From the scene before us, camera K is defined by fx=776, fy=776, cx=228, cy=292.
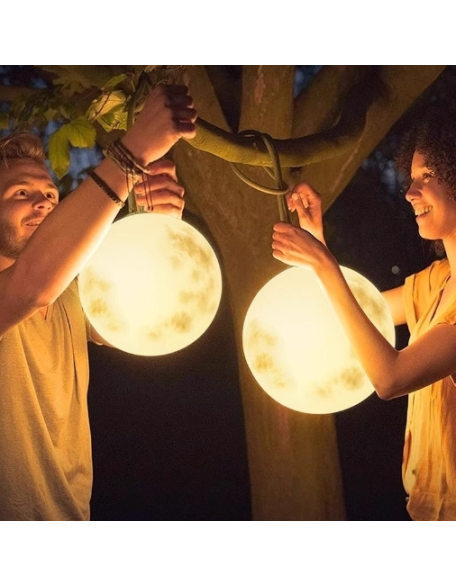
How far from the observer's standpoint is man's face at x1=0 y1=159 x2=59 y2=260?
2398 millimetres

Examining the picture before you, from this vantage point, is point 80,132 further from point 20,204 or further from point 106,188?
point 20,204

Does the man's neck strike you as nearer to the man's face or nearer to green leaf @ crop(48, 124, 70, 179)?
the man's face

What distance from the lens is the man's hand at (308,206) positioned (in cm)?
199

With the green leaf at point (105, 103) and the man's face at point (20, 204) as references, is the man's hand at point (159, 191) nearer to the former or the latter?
the green leaf at point (105, 103)

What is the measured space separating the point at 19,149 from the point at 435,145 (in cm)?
133

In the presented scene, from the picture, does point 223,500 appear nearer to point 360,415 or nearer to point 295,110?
point 360,415

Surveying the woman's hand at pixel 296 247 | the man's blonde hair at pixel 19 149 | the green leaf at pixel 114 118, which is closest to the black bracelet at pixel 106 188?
the green leaf at pixel 114 118

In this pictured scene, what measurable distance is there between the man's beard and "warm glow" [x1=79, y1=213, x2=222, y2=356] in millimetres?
850

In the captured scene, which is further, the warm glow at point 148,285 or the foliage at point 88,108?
the foliage at point 88,108

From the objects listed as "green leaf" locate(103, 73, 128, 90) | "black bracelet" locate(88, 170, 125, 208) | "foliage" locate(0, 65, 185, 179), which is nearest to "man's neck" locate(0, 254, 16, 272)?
"foliage" locate(0, 65, 185, 179)

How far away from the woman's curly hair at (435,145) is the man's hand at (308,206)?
1.85ft

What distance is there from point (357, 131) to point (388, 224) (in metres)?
0.81
